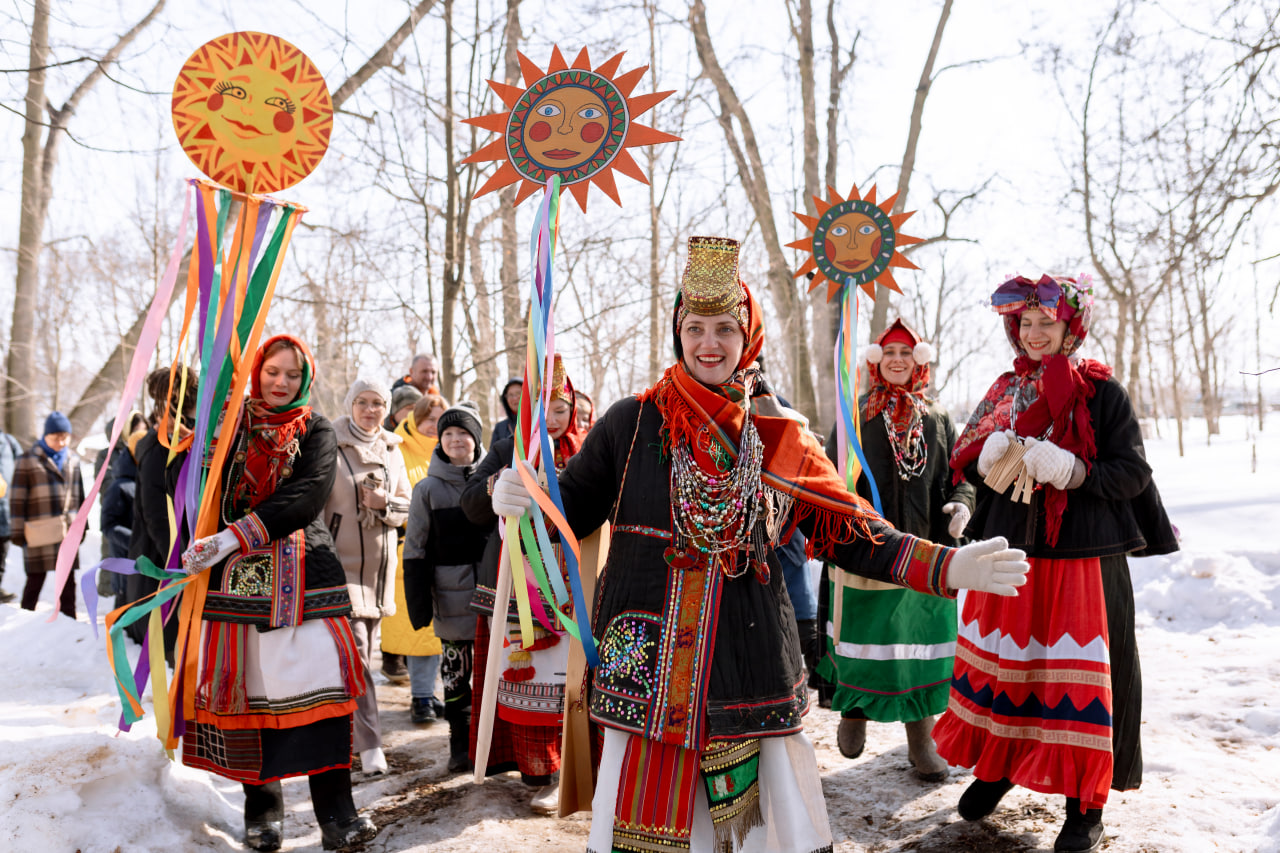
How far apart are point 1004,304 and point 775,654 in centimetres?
185

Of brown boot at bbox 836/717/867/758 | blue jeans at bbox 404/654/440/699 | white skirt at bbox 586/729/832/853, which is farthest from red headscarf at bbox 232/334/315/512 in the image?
brown boot at bbox 836/717/867/758

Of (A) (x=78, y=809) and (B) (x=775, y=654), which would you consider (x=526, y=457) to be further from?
(A) (x=78, y=809)

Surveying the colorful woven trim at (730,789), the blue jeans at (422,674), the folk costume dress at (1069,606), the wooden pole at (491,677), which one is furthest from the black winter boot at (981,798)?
the blue jeans at (422,674)

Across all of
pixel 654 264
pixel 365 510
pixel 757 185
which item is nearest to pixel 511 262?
pixel 654 264

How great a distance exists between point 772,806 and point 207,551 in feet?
6.87

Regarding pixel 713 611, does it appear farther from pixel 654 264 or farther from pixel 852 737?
pixel 654 264

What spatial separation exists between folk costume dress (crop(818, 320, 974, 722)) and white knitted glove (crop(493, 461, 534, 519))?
2.31m

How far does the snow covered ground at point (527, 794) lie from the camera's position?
3.21 m

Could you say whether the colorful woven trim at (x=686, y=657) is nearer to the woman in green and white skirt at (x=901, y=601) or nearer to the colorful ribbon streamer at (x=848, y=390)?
the colorful ribbon streamer at (x=848, y=390)

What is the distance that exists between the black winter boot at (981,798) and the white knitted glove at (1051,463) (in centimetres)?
117

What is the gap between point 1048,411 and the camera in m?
3.34

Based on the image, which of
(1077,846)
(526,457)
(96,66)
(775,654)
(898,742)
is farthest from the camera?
(96,66)

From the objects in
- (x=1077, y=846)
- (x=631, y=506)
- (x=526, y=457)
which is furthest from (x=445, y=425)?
(x=1077, y=846)

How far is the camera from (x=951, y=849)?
3279 mm
